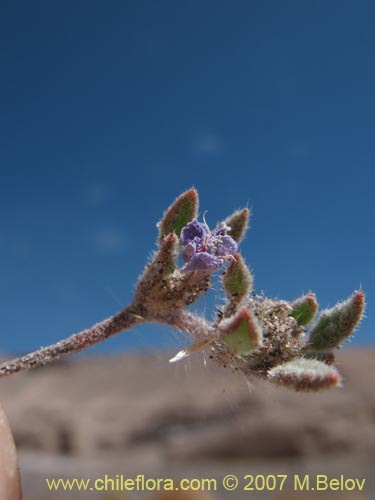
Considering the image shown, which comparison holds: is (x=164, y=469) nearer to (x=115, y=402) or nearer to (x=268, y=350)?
(x=115, y=402)

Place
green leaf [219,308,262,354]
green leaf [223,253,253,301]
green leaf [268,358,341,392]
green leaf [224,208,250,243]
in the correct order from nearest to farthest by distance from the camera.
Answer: green leaf [268,358,341,392]
green leaf [219,308,262,354]
green leaf [223,253,253,301]
green leaf [224,208,250,243]

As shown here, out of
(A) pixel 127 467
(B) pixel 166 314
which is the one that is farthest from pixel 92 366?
(B) pixel 166 314

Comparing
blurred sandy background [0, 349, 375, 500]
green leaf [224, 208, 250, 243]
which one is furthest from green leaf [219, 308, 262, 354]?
blurred sandy background [0, 349, 375, 500]

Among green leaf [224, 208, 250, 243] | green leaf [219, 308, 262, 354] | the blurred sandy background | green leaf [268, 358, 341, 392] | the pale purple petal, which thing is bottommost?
green leaf [268, 358, 341, 392]

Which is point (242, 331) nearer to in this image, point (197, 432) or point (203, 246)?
point (203, 246)

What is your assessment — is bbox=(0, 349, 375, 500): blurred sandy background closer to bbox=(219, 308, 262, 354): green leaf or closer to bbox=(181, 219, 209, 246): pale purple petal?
bbox=(181, 219, 209, 246): pale purple petal

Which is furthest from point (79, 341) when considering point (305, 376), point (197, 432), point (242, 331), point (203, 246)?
point (197, 432)

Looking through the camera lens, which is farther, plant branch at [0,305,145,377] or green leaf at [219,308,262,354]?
plant branch at [0,305,145,377]
